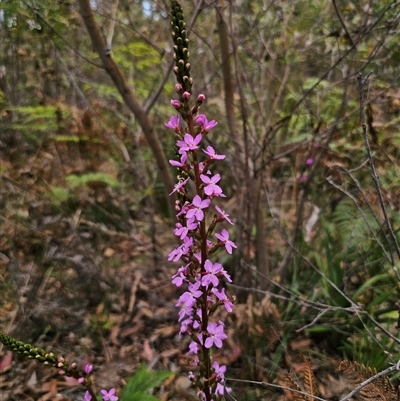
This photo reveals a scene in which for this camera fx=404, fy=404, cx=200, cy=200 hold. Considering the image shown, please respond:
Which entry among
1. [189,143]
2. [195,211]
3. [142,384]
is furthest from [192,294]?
[142,384]

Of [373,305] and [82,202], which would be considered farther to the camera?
[82,202]

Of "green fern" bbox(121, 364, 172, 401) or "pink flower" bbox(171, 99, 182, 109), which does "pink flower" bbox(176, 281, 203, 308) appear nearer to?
"pink flower" bbox(171, 99, 182, 109)

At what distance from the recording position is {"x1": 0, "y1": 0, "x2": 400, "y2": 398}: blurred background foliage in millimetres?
2562

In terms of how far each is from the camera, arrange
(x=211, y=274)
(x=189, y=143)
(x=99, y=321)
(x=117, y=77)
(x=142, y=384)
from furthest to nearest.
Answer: (x=99, y=321) < (x=117, y=77) < (x=142, y=384) < (x=211, y=274) < (x=189, y=143)

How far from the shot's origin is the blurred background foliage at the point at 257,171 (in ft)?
8.41

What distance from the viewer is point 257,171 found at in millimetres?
2617

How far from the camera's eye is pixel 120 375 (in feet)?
8.93

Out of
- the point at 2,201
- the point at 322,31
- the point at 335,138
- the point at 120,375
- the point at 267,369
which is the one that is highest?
the point at 322,31

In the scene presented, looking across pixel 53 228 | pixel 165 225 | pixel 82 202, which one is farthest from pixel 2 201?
pixel 165 225

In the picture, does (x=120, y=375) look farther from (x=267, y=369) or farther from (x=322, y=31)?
(x=322, y=31)

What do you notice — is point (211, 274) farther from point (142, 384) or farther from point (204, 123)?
point (142, 384)

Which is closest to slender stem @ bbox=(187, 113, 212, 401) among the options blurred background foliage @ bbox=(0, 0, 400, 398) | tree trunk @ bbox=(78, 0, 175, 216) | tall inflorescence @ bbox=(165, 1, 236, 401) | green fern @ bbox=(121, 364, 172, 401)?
tall inflorescence @ bbox=(165, 1, 236, 401)

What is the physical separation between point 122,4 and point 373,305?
3072 millimetres

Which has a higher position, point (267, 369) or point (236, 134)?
point (236, 134)
